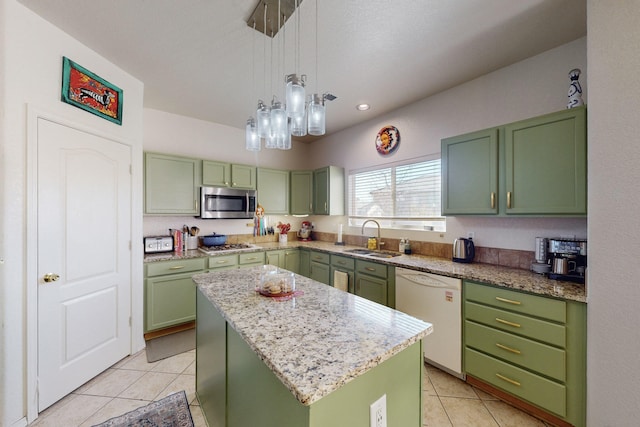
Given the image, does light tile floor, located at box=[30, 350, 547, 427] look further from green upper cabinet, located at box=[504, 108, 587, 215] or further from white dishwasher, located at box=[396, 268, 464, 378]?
green upper cabinet, located at box=[504, 108, 587, 215]

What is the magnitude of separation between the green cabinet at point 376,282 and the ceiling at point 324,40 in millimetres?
1996

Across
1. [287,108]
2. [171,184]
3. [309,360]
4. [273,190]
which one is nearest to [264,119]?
[287,108]

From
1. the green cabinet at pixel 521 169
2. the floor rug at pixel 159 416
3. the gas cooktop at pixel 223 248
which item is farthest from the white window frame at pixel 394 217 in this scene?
the floor rug at pixel 159 416

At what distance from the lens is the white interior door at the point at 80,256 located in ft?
6.10

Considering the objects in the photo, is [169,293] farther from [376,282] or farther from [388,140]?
[388,140]

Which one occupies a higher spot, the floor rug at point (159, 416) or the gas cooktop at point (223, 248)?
the gas cooktop at point (223, 248)

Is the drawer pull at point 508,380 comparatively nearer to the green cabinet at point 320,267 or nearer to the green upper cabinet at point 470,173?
→ the green upper cabinet at point 470,173

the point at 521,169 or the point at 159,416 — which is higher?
the point at 521,169

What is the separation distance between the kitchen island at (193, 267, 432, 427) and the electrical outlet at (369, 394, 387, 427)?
16 millimetres

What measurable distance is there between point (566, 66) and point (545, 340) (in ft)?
7.02

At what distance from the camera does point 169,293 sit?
2938 millimetres

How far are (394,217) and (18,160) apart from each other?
139 inches

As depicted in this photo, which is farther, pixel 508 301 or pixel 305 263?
pixel 305 263

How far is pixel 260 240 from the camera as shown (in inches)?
168
